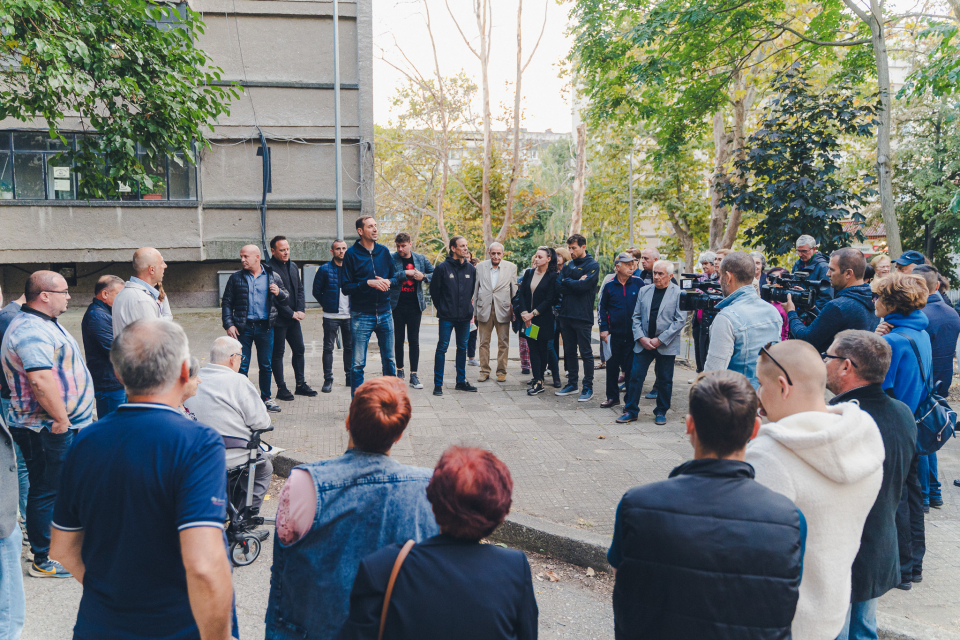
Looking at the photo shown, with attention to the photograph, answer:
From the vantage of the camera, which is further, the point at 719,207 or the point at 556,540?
the point at 719,207

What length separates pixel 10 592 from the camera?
3.14 meters

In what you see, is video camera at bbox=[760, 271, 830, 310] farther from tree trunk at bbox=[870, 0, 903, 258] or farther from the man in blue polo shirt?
tree trunk at bbox=[870, 0, 903, 258]

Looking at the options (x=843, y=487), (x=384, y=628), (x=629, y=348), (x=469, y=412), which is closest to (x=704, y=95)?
(x=629, y=348)

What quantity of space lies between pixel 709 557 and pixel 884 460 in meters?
1.39

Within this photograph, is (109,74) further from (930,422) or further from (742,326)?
(930,422)

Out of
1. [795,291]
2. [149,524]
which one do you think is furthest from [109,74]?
[795,291]

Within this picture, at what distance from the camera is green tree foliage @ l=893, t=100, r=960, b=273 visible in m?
20.5

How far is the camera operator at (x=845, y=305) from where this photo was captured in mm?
4695

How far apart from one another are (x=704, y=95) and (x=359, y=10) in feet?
26.6

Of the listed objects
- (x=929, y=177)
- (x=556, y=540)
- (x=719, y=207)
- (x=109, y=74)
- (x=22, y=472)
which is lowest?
(x=556, y=540)

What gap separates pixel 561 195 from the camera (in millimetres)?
42250

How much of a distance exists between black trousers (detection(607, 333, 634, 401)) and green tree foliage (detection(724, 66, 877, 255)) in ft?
14.0

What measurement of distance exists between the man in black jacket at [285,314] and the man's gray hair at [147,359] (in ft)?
20.5

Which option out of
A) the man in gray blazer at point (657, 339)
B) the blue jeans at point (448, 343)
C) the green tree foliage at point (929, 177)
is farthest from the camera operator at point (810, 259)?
the green tree foliage at point (929, 177)
